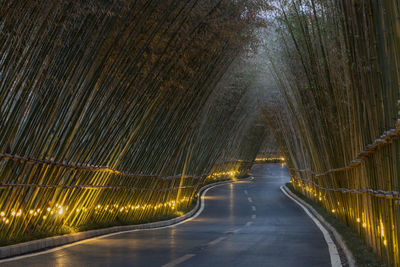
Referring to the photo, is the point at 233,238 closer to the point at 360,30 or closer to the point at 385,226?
the point at 385,226

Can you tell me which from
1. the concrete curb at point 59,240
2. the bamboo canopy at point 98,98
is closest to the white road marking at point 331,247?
the concrete curb at point 59,240

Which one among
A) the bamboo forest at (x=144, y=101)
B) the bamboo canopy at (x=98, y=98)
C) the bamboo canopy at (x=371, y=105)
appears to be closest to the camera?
the bamboo canopy at (x=371, y=105)

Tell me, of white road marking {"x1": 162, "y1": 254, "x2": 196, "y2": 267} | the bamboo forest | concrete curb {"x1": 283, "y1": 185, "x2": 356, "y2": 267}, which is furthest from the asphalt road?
the bamboo forest

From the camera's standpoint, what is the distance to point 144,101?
1227 centimetres

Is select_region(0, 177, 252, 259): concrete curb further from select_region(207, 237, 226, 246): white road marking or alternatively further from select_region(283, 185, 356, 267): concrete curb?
select_region(283, 185, 356, 267): concrete curb

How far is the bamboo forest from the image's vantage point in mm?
6355

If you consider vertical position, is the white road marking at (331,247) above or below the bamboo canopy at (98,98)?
below

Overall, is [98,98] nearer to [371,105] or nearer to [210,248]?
[210,248]

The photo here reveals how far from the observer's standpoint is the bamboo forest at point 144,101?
20.9 feet

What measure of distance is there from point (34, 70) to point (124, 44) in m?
2.17

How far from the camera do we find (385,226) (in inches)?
252

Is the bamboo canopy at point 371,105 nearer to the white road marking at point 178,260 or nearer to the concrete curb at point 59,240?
the white road marking at point 178,260

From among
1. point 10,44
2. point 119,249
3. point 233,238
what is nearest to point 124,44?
point 10,44

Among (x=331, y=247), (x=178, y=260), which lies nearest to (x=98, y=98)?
(x=178, y=260)
